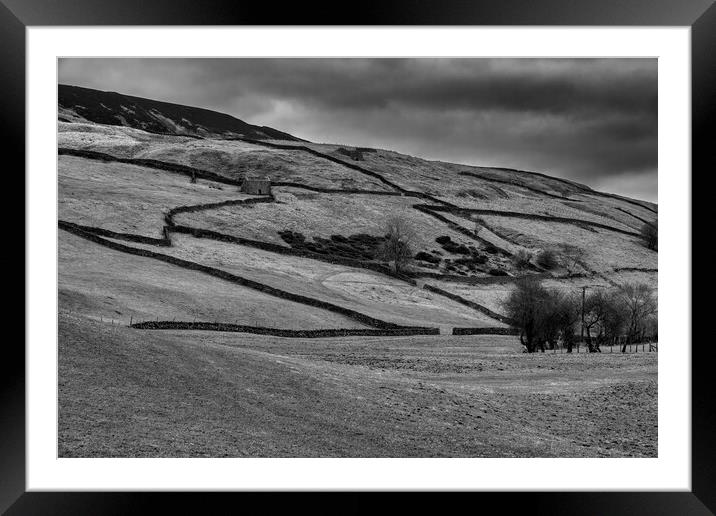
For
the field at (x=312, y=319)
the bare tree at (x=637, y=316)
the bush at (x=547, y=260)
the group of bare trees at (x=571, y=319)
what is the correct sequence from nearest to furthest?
the field at (x=312, y=319) → the group of bare trees at (x=571, y=319) → the bare tree at (x=637, y=316) → the bush at (x=547, y=260)

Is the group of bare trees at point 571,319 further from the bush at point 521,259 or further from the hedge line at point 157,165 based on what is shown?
the hedge line at point 157,165

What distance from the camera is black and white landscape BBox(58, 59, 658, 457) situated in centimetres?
1612

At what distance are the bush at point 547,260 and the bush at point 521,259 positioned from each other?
108cm

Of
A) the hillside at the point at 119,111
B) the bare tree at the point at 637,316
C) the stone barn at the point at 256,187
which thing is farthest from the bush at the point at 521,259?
the hillside at the point at 119,111

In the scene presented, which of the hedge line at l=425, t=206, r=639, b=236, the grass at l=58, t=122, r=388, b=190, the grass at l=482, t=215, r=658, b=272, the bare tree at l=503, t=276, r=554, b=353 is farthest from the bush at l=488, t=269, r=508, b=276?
the grass at l=58, t=122, r=388, b=190

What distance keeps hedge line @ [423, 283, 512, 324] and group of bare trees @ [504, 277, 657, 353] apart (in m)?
6.09

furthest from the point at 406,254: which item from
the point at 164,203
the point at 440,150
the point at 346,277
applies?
the point at 440,150

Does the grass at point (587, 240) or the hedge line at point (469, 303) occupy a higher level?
the grass at point (587, 240)

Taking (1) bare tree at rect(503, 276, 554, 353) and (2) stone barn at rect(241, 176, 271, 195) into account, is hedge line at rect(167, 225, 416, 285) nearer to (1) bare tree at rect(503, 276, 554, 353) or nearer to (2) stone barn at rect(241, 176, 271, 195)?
(1) bare tree at rect(503, 276, 554, 353)

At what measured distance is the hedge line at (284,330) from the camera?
35.8m
